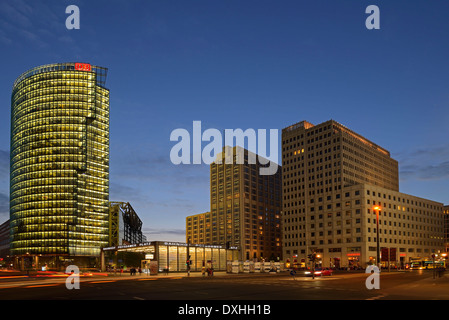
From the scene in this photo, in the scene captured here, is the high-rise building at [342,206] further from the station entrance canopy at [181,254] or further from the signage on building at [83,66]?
the signage on building at [83,66]

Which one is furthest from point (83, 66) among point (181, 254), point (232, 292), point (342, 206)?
point (232, 292)

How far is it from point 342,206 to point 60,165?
116m

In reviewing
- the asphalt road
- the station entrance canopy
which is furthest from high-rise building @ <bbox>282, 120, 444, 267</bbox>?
the asphalt road

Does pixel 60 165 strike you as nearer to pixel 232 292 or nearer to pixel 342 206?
pixel 342 206

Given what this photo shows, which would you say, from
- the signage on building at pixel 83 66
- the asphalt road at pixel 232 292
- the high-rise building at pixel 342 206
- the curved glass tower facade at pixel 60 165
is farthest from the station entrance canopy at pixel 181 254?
the signage on building at pixel 83 66

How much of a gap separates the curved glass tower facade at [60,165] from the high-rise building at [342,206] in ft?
274

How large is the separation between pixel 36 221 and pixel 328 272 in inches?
5874

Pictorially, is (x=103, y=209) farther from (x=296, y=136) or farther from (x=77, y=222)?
(x=296, y=136)

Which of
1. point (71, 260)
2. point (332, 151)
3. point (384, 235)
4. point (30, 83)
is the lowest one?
point (71, 260)

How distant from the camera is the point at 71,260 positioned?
18238cm

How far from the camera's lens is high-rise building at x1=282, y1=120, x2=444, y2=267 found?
5901 inches

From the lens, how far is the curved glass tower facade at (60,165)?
18500 centimetres

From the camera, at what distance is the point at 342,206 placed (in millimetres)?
156625
